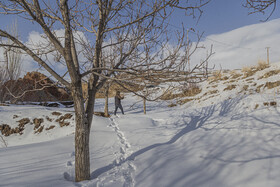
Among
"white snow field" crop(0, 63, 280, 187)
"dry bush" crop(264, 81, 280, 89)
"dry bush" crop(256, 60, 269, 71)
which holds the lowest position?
"white snow field" crop(0, 63, 280, 187)

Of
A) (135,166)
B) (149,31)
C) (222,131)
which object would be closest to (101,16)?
(149,31)

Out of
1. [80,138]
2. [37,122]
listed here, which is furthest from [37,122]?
[80,138]

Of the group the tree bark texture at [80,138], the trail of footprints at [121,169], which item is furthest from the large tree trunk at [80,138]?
the trail of footprints at [121,169]

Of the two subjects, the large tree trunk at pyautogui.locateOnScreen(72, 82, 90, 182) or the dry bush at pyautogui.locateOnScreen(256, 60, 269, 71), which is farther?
the dry bush at pyautogui.locateOnScreen(256, 60, 269, 71)

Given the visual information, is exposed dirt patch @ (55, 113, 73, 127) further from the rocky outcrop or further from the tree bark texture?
the tree bark texture

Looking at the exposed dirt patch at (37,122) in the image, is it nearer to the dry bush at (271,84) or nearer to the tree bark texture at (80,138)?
the tree bark texture at (80,138)

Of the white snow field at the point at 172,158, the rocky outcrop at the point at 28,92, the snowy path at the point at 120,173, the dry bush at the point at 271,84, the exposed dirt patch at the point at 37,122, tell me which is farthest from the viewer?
the rocky outcrop at the point at 28,92

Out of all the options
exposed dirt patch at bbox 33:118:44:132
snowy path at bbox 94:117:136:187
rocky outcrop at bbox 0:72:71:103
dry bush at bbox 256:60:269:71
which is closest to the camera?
snowy path at bbox 94:117:136:187

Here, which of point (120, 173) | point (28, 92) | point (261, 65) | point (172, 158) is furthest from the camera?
point (28, 92)

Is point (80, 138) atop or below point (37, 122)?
atop

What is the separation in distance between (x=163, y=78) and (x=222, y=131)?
2976 millimetres

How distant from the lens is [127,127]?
6.25 meters

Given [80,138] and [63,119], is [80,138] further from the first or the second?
[63,119]

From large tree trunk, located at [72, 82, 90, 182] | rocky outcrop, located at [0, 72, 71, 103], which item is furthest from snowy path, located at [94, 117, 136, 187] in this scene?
rocky outcrop, located at [0, 72, 71, 103]
